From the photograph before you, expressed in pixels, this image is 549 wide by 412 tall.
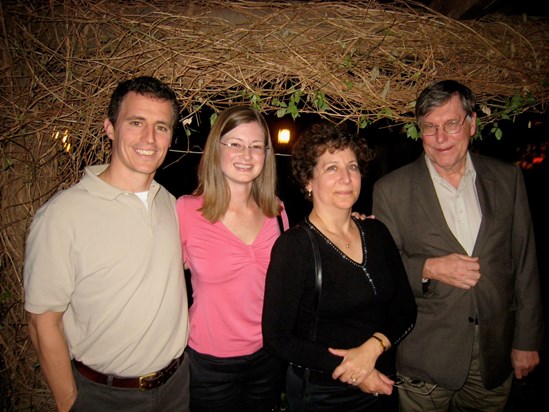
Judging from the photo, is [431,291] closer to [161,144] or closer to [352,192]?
[352,192]

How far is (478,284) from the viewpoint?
1992 millimetres

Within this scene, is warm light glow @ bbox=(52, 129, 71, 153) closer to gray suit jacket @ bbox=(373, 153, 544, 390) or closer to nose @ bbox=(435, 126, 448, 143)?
gray suit jacket @ bbox=(373, 153, 544, 390)

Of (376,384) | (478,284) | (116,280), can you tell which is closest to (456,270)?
(478,284)

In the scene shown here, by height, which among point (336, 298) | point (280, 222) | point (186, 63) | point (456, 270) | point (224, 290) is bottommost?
point (224, 290)

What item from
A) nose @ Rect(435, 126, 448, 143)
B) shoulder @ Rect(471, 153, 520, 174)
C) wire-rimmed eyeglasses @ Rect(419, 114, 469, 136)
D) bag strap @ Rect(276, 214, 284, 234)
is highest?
wire-rimmed eyeglasses @ Rect(419, 114, 469, 136)

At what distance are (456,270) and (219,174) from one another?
1.72m

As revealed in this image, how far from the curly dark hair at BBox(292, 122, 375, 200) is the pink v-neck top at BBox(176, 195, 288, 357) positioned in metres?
0.64

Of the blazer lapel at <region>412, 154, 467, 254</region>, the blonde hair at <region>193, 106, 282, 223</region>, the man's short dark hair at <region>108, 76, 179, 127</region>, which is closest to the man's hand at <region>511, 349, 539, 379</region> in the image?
the blazer lapel at <region>412, 154, 467, 254</region>

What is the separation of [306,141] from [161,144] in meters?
0.93

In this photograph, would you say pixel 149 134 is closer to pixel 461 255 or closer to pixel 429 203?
pixel 429 203

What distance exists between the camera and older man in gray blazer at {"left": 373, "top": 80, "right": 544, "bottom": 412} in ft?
6.54

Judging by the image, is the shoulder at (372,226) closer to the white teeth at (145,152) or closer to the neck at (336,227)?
the neck at (336,227)

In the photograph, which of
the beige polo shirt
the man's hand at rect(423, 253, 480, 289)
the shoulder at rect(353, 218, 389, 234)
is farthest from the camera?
the shoulder at rect(353, 218, 389, 234)

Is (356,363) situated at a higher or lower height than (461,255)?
lower
